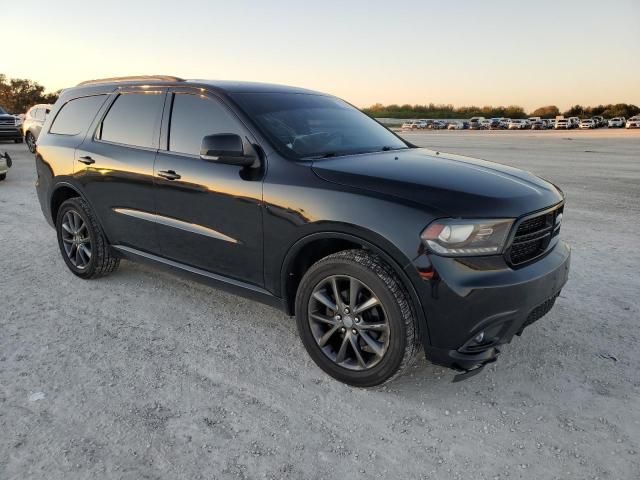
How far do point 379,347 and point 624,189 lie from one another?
31.5ft

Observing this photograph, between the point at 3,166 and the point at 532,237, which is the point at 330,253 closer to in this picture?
the point at 532,237

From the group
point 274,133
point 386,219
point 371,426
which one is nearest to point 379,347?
point 371,426

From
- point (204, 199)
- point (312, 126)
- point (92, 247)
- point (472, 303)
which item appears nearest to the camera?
point (472, 303)

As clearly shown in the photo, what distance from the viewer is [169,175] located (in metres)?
3.79

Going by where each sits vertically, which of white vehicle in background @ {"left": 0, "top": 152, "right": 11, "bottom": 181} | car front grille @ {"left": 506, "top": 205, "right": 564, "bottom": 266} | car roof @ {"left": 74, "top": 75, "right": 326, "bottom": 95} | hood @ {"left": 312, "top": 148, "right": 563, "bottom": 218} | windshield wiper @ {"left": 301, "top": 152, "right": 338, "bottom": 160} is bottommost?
white vehicle in background @ {"left": 0, "top": 152, "right": 11, "bottom": 181}

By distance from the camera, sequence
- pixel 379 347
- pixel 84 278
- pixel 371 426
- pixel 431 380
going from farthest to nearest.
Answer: pixel 84 278 < pixel 431 380 < pixel 379 347 < pixel 371 426

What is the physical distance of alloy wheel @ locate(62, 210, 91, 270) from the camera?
4.84 meters

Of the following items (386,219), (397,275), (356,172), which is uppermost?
(356,172)

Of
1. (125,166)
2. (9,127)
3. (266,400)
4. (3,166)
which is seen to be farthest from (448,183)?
(9,127)

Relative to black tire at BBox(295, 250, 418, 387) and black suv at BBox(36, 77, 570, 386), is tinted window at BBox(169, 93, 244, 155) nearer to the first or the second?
black suv at BBox(36, 77, 570, 386)

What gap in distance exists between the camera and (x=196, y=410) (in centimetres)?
280

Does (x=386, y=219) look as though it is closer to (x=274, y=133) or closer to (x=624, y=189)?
(x=274, y=133)

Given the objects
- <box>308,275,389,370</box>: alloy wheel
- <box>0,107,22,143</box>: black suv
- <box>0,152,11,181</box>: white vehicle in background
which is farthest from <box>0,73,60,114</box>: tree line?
<box>308,275,389,370</box>: alloy wheel

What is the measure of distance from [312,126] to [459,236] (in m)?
1.62
